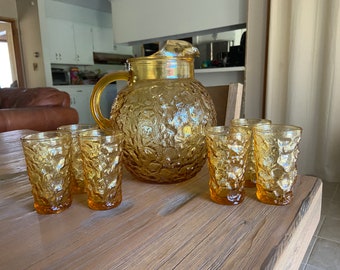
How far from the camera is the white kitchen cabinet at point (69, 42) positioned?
171 inches

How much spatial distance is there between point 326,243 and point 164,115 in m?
1.12

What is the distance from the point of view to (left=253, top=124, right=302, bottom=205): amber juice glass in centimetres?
35

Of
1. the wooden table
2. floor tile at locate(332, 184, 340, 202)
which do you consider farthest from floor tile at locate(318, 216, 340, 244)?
the wooden table

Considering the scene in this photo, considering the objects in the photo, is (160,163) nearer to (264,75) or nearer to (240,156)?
(240,156)

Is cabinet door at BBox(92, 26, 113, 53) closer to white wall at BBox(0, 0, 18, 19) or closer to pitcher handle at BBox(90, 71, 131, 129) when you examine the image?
white wall at BBox(0, 0, 18, 19)

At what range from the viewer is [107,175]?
37 centimetres

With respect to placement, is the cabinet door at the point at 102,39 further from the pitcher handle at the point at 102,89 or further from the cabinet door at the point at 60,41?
the pitcher handle at the point at 102,89

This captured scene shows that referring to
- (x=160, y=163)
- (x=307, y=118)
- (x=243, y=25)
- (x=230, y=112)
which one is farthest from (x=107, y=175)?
(x=243, y=25)

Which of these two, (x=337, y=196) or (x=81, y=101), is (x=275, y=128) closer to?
(x=337, y=196)

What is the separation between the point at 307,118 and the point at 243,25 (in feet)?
3.30

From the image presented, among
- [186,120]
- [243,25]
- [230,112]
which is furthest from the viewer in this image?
[243,25]

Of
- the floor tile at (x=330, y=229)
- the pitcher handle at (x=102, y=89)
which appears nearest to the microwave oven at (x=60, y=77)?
the floor tile at (x=330, y=229)

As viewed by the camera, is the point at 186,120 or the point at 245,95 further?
the point at 245,95

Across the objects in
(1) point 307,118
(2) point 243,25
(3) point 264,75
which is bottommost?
(1) point 307,118
